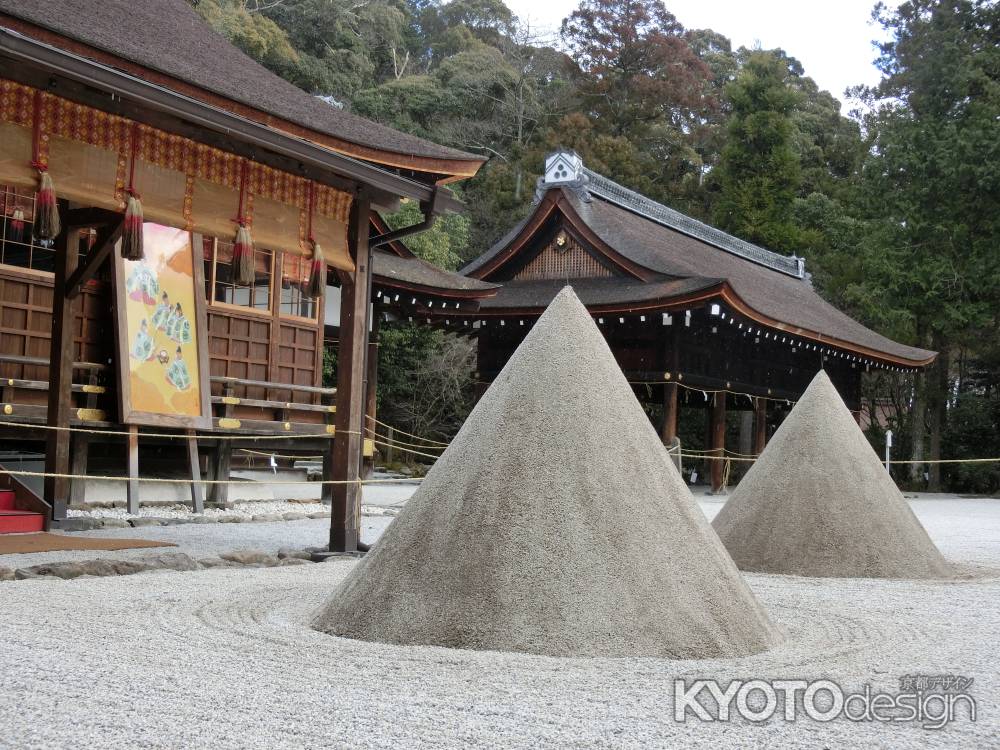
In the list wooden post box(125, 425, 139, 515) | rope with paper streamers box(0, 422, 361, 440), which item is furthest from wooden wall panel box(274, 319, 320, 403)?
wooden post box(125, 425, 139, 515)

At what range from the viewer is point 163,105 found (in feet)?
22.6

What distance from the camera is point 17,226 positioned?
32.7 feet

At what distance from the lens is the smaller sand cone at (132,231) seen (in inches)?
281

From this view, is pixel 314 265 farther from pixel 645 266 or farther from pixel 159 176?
pixel 645 266

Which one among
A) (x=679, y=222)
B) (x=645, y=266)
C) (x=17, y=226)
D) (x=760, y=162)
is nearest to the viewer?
(x=17, y=226)

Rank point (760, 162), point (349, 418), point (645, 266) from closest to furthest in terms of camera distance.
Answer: point (349, 418)
point (645, 266)
point (760, 162)

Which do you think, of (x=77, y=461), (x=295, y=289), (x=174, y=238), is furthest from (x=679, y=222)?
(x=77, y=461)

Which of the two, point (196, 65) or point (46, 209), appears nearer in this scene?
point (46, 209)

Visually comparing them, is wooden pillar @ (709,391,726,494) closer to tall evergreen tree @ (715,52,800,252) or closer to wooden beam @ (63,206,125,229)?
tall evergreen tree @ (715,52,800,252)

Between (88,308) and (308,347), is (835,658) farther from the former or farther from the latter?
(308,347)

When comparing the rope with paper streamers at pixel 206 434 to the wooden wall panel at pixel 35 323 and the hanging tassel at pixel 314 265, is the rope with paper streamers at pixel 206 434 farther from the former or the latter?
the hanging tassel at pixel 314 265

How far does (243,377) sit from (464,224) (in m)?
18.2

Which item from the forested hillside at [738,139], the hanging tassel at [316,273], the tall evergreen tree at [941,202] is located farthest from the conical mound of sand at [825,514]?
the tall evergreen tree at [941,202]

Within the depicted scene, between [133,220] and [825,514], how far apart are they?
5.54 meters
